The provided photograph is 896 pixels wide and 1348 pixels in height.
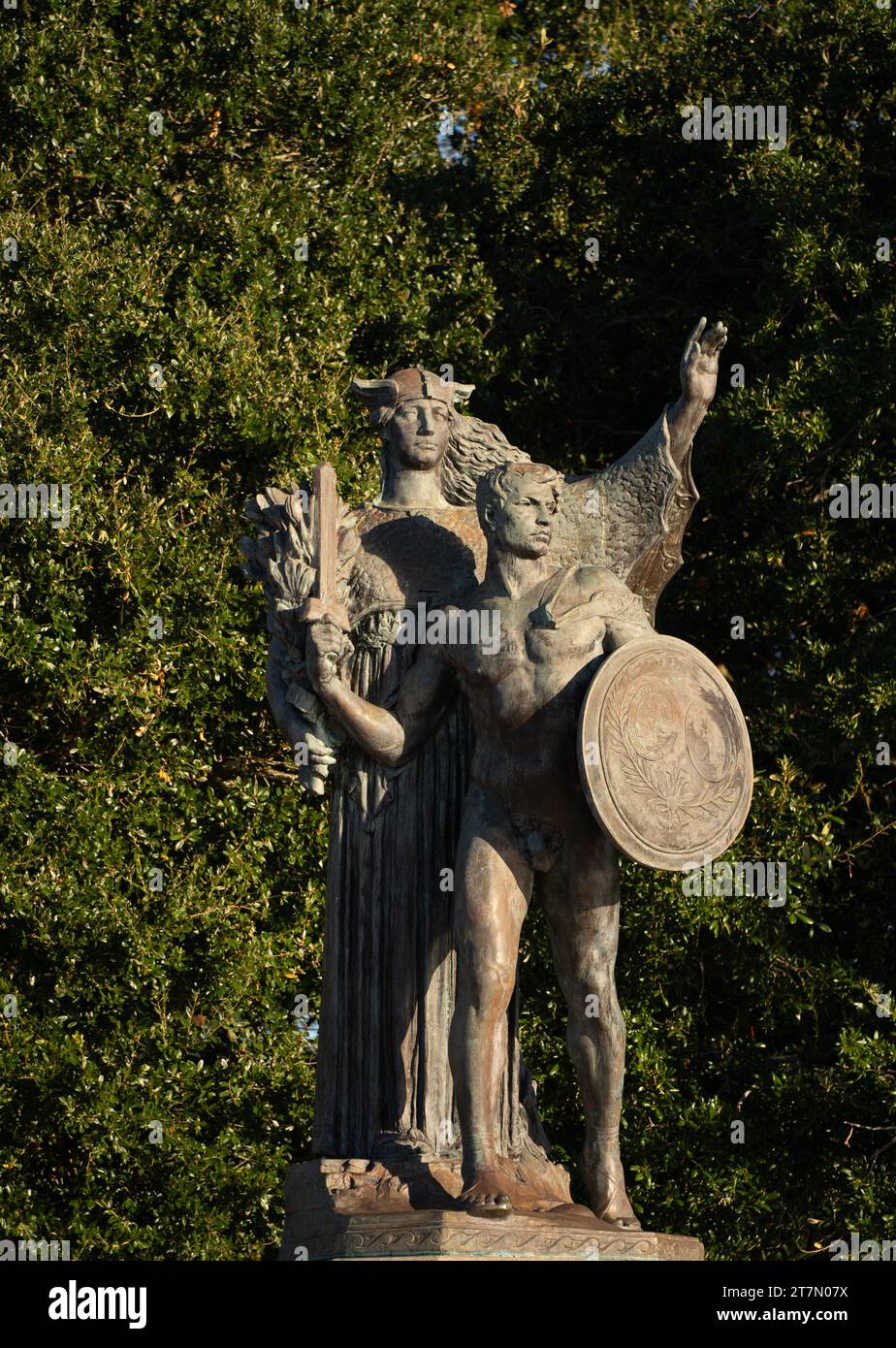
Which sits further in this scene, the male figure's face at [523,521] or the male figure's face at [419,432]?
the male figure's face at [419,432]

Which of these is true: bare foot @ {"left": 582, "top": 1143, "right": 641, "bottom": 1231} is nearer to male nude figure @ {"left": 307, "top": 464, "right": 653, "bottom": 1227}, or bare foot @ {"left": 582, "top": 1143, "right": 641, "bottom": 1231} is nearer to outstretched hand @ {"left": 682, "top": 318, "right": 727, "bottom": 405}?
male nude figure @ {"left": 307, "top": 464, "right": 653, "bottom": 1227}

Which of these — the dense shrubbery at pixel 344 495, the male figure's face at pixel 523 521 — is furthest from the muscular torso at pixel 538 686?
the dense shrubbery at pixel 344 495

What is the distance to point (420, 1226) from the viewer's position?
7684 mm

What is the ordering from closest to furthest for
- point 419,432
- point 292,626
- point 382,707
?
point 292,626 → point 382,707 → point 419,432

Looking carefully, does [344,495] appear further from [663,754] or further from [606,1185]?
[606,1185]

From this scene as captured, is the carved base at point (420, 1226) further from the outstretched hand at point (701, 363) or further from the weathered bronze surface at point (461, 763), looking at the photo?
the outstretched hand at point (701, 363)

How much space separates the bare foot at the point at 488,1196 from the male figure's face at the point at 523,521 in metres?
2.26

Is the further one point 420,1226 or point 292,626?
point 292,626

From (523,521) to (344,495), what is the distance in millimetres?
7121

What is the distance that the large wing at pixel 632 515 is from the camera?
9195 millimetres

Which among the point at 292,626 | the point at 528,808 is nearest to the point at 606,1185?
the point at 528,808

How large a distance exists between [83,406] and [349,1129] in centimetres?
790

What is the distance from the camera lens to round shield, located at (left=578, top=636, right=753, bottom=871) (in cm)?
797

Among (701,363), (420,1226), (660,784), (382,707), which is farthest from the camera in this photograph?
(701,363)
